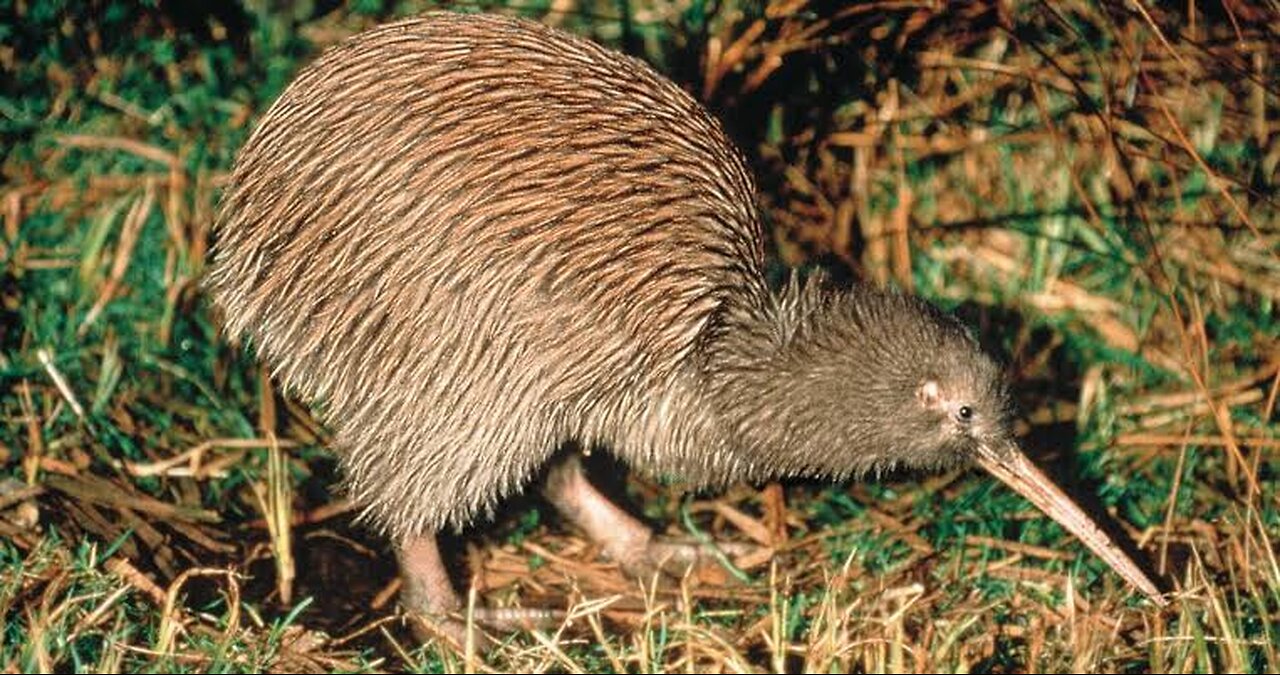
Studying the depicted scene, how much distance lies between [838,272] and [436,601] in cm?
136

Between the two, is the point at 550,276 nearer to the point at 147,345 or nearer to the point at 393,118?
the point at 393,118

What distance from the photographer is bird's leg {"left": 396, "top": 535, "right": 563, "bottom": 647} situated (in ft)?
10.8

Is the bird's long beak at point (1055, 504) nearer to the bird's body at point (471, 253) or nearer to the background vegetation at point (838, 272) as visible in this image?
the background vegetation at point (838, 272)

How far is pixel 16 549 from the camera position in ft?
10.2

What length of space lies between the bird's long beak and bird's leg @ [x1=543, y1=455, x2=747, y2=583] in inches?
26.8

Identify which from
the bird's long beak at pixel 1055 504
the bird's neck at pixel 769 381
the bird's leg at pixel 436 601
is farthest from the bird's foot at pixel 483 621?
the bird's long beak at pixel 1055 504

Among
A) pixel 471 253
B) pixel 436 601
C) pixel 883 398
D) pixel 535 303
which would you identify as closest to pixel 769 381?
pixel 883 398

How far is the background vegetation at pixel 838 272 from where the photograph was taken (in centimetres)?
305

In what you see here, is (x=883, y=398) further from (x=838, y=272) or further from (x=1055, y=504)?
(x=838, y=272)

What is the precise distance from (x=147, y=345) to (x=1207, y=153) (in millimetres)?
2607

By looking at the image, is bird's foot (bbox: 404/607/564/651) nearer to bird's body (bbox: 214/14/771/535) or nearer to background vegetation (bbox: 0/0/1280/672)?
background vegetation (bbox: 0/0/1280/672)

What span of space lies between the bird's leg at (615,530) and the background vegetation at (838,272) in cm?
6

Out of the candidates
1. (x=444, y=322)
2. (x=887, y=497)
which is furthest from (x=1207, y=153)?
(x=444, y=322)

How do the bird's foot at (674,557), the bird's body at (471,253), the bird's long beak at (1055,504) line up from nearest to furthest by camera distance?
1. the bird's body at (471,253)
2. the bird's long beak at (1055,504)
3. the bird's foot at (674,557)
